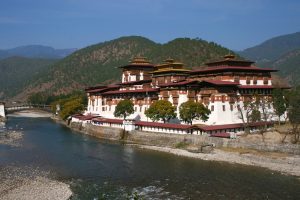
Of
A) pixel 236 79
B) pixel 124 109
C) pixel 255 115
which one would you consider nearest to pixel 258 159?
pixel 255 115

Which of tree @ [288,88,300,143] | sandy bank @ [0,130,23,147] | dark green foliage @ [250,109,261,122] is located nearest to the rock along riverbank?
sandy bank @ [0,130,23,147]

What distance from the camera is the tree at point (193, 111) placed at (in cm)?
7156

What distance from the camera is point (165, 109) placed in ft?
250

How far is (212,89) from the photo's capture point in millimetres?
74938

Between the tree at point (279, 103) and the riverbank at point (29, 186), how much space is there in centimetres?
4450

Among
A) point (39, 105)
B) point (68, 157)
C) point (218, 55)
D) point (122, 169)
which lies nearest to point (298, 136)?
point (122, 169)

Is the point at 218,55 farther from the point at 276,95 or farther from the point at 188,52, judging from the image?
the point at 276,95

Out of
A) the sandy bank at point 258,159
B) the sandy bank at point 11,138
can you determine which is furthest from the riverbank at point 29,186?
the sandy bank at point 11,138

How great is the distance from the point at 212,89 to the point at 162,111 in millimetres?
9546

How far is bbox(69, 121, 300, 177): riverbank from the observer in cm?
5069

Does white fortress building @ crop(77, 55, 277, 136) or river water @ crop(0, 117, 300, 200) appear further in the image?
white fortress building @ crop(77, 55, 277, 136)

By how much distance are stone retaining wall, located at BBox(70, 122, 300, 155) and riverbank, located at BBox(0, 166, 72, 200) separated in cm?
2415

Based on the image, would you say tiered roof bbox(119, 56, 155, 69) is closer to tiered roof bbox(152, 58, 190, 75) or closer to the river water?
tiered roof bbox(152, 58, 190, 75)

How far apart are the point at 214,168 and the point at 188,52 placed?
111572 millimetres
